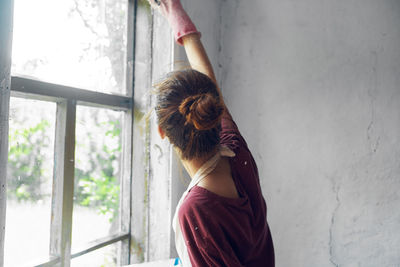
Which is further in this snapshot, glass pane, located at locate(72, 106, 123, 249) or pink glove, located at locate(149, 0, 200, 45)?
glass pane, located at locate(72, 106, 123, 249)

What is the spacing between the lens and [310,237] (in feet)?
4.78

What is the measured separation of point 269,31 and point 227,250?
45.9 inches

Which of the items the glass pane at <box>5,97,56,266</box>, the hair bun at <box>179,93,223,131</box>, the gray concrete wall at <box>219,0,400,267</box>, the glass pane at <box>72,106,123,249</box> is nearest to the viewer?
the hair bun at <box>179,93,223,131</box>

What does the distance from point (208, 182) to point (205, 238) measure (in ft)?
0.44

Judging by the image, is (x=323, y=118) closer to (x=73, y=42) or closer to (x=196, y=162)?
(x=196, y=162)

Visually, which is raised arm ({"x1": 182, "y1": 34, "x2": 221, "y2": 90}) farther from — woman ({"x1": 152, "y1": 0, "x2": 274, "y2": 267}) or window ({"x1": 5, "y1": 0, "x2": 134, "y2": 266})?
window ({"x1": 5, "y1": 0, "x2": 134, "y2": 266})

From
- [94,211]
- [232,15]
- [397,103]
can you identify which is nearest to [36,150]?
[94,211]

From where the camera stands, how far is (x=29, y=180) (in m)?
0.94

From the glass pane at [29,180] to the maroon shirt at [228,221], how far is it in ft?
1.69

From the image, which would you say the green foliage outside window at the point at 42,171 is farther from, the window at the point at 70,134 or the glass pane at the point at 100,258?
the glass pane at the point at 100,258

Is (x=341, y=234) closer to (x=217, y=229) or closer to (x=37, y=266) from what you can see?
(x=217, y=229)

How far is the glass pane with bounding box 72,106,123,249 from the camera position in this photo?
3.70 feet

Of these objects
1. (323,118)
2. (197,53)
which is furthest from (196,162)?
(323,118)

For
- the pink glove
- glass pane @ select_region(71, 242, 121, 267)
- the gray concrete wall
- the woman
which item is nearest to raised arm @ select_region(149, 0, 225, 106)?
the pink glove
